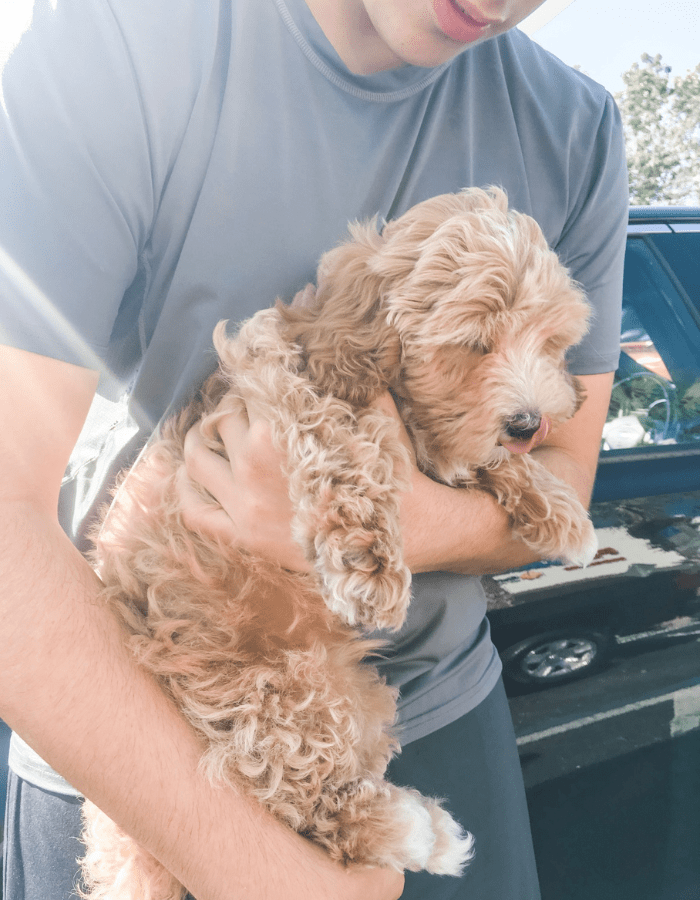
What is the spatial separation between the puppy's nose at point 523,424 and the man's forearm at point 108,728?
109cm

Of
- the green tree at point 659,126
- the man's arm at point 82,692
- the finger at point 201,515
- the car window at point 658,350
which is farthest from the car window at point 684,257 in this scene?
the green tree at point 659,126

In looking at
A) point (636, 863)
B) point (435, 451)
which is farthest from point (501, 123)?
point (636, 863)

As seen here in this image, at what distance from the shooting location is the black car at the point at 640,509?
93.7 inches

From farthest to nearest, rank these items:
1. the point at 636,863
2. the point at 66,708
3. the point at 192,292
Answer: the point at 636,863 → the point at 192,292 → the point at 66,708

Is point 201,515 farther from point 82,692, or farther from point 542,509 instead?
point 542,509

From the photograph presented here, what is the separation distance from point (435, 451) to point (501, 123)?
3.00 ft

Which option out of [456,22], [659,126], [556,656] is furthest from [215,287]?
[659,126]

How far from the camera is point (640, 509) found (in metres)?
2.62

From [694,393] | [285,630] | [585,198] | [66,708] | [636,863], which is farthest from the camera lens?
[694,393]

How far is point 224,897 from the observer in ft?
3.82

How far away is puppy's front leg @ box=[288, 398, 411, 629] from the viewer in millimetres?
1417

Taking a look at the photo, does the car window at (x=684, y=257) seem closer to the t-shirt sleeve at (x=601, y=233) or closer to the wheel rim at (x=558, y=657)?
the t-shirt sleeve at (x=601, y=233)

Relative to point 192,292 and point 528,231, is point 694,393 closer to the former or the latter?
point 528,231

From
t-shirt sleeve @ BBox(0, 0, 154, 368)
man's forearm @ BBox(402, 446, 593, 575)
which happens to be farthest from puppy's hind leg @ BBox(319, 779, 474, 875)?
t-shirt sleeve @ BBox(0, 0, 154, 368)
